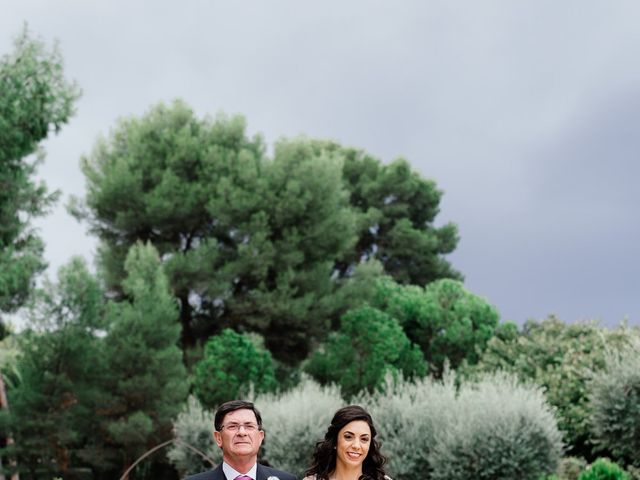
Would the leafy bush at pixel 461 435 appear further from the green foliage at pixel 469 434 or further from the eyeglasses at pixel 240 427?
the eyeglasses at pixel 240 427

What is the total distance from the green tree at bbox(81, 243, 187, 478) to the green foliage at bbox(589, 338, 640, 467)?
1054cm

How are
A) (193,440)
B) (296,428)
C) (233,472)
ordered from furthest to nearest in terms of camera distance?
(193,440)
(296,428)
(233,472)

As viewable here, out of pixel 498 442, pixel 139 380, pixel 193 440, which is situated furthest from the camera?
pixel 139 380

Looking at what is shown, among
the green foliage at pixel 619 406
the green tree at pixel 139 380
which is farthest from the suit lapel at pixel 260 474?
the green tree at pixel 139 380

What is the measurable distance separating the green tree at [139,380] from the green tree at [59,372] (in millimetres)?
439

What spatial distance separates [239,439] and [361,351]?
2179 cm

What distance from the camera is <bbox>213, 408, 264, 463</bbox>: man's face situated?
13.5 feet

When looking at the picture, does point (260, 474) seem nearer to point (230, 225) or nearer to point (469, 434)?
point (469, 434)

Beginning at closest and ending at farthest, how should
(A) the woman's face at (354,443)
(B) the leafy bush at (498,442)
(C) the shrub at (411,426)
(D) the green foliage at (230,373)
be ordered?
1. (A) the woman's face at (354,443)
2. (B) the leafy bush at (498,442)
3. (C) the shrub at (411,426)
4. (D) the green foliage at (230,373)

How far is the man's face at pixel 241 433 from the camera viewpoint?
411 centimetres

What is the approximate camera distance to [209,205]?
92.1 feet

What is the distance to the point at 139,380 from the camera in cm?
2162

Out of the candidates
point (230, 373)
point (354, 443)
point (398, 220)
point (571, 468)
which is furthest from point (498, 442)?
point (398, 220)

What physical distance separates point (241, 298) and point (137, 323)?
6.10 metres
